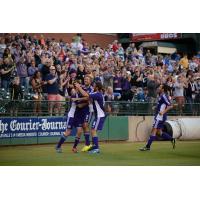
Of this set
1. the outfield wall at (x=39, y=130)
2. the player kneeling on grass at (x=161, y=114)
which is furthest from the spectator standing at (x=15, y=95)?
the player kneeling on grass at (x=161, y=114)

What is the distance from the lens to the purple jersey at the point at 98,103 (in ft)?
33.7

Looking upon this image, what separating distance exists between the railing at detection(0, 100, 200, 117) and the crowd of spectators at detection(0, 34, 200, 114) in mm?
51

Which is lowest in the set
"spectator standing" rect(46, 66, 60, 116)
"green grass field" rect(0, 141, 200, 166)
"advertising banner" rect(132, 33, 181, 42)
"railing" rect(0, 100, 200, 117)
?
"green grass field" rect(0, 141, 200, 166)

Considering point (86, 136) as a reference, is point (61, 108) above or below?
Result: above

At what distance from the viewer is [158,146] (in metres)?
10.4

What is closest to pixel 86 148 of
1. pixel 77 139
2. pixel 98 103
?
pixel 77 139

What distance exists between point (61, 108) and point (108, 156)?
3.92 ft

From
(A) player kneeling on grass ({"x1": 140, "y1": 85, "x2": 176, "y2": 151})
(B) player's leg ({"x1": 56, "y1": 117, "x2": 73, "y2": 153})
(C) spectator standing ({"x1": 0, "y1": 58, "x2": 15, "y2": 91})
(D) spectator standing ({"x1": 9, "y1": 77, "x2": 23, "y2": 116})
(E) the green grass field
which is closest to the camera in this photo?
(E) the green grass field

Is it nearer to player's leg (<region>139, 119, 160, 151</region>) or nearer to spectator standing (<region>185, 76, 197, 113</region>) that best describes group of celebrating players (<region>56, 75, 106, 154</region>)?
player's leg (<region>139, 119, 160, 151</region>)

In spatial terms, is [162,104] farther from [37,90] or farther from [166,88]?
[37,90]

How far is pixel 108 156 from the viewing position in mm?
9766

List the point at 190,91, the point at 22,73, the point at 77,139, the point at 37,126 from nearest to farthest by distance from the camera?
1. the point at 22,73
2. the point at 77,139
3. the point at 37,126
4. the point at 190,91

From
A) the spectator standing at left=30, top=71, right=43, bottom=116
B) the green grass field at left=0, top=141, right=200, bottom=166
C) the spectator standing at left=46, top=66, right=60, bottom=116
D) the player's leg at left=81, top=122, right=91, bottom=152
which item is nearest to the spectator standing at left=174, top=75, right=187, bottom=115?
the green grass field at left=0, top=141, right=200, bottom=166

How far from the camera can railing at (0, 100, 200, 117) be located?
9.98 metres
